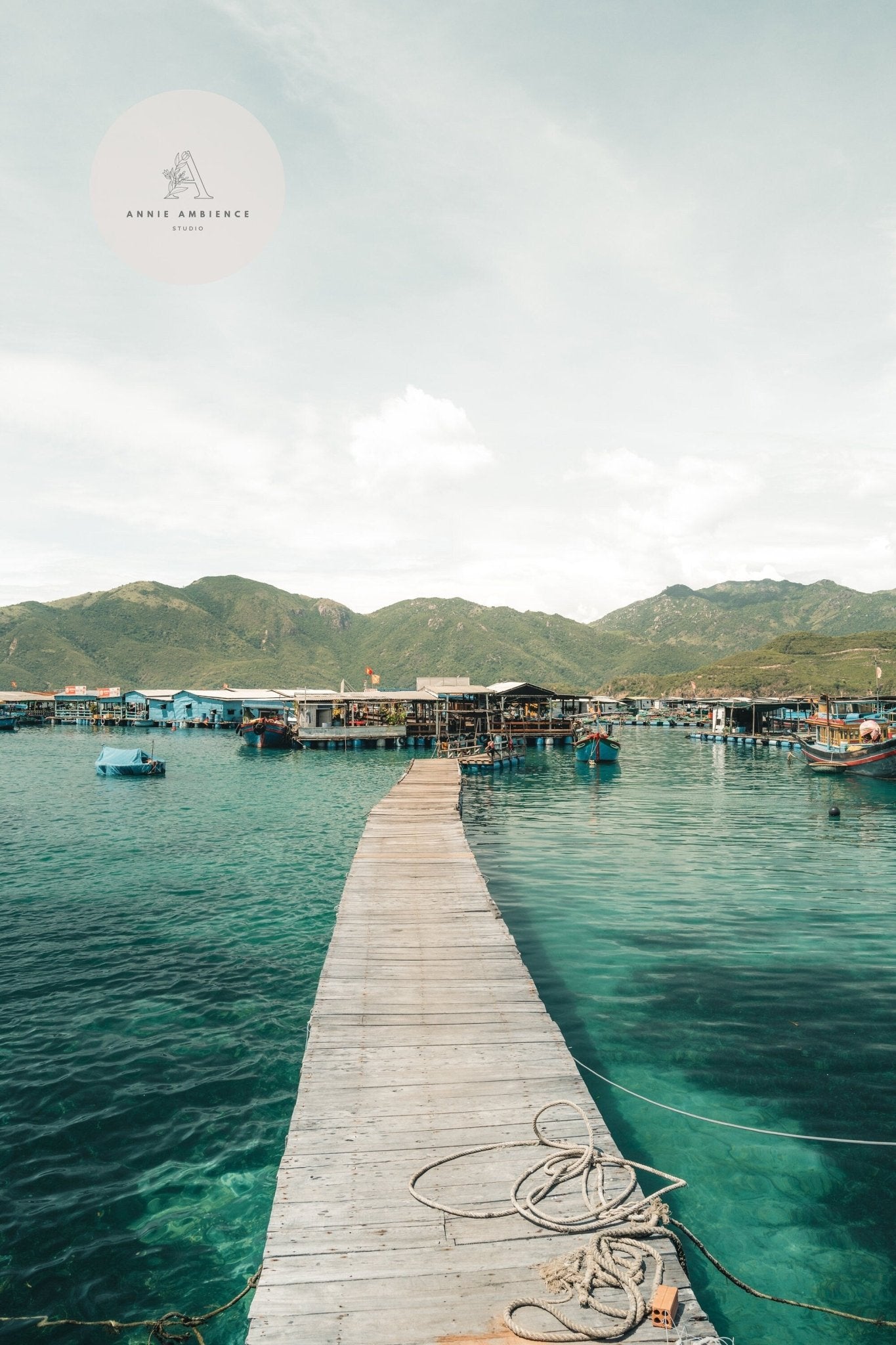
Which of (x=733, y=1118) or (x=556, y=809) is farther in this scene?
(x=556, y=809)

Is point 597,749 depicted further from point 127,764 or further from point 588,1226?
point 588,1226

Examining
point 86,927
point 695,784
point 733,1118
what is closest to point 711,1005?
point 733,1118

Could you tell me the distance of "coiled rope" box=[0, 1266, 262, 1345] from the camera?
736cm

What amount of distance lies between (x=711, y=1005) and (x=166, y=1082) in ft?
35.9

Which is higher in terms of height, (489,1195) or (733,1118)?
(489,1195)

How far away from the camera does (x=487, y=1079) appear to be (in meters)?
8.95

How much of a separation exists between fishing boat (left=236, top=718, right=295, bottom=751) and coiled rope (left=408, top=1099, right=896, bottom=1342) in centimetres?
7666

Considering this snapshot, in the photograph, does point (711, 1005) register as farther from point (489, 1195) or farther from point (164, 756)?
point (164, 756)

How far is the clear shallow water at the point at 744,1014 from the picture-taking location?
8594 millimetres

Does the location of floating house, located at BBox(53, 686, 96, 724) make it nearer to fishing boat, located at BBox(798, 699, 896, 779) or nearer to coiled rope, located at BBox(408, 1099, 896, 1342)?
fishing boat, located at BBox(798, 699, 896, 779)

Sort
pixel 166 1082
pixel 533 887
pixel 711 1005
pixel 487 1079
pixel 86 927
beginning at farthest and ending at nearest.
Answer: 1. pixel 533 887
2. pixel 86 927
3. pixel 711 1005
4. pixel 166 1082
5. pixel 487 1079

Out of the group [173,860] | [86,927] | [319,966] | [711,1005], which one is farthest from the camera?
[173,860]

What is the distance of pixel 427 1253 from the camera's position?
6.07 m

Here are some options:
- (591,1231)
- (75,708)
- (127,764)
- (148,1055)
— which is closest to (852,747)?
(127,764)
